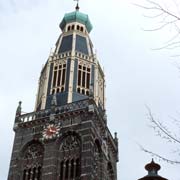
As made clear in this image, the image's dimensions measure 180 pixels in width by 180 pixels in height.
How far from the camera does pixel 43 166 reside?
4559cm

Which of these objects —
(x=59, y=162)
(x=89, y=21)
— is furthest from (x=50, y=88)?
(x=89, y=21)

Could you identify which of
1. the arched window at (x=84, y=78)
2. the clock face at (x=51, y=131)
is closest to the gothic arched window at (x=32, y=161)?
the clock face at (x=51, y=131)

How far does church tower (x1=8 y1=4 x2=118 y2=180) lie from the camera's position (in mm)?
45438

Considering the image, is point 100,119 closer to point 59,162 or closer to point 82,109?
point 82,109

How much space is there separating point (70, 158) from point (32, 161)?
402 cm

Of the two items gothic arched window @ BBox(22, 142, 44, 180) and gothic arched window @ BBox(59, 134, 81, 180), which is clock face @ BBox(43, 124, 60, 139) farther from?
gothic arched window @ BBox(22, 142, 44, 180)

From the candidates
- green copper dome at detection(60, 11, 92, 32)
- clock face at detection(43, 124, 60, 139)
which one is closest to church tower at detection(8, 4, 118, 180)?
clock face at detection(43, 124, 60, 139)

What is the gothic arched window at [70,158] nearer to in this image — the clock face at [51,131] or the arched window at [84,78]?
the clock face at [51,131]

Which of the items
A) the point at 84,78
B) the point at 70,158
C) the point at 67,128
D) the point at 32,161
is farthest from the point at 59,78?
the point at 70,158

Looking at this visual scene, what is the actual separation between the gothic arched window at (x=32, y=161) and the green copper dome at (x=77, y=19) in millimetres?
20449

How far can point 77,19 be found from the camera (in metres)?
62.3

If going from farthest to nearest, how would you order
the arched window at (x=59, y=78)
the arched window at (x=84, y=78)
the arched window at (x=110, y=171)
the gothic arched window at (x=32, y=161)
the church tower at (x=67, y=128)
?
the arched window at (x=59, y=78), the arched window at (x=84, y=78), the arched window at (x=110, y=171), the gothic arched window at (x=32, y=161), the church tower at (x=67, y=128)

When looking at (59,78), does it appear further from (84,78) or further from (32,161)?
(32,161)

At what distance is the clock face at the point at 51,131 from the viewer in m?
47.4
